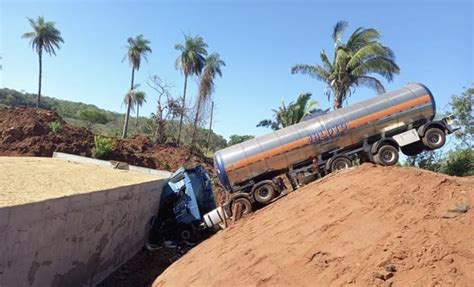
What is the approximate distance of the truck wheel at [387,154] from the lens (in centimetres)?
1286

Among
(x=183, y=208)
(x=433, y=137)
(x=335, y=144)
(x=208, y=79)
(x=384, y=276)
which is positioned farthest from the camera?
(x=208, y=79)

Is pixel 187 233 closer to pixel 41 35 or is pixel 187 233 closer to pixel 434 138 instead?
pixel 434 138

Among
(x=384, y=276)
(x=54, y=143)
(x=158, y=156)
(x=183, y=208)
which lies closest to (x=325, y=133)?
(x=183, y=208)

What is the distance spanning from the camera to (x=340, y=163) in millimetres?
13375

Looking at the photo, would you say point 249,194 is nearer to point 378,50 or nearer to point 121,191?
point 121,191

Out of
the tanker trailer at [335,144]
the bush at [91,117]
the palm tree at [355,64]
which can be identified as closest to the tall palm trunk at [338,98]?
the palm tree at [355,64]

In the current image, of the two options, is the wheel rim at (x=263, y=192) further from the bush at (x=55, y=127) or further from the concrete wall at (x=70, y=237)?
the bush at (x=55, y=127)

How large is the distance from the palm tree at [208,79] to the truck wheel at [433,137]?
22.2m

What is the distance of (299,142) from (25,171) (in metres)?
8.49

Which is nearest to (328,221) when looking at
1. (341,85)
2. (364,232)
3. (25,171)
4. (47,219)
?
(364,232)

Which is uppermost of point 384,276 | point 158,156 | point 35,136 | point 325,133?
point 35,136

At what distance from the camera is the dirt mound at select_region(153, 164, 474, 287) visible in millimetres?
6230

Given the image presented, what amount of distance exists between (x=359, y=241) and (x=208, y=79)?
28750 millimetres

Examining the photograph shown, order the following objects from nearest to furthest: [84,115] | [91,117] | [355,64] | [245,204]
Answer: [245,204] < [355,64] < [84,115] < [91,117]
